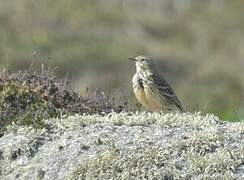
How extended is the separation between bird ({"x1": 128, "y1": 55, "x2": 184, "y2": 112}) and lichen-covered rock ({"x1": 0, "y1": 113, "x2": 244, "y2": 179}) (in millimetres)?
1742

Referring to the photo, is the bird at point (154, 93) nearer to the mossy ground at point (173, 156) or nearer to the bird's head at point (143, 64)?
the bird's head at point (143, 64)

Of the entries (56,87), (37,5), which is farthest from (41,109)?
(37,5)

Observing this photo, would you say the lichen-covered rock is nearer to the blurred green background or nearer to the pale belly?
the pale belly

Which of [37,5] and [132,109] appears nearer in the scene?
[132,109]

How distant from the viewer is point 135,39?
29.7 meters

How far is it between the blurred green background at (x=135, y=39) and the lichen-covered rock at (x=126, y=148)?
1168 centimetres

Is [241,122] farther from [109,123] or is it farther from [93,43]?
[93,43]

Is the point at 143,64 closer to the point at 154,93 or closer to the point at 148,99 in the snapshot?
the point at 154,93

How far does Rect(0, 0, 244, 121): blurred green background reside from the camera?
24797mm

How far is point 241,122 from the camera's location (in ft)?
29.5

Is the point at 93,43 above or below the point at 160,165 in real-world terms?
above

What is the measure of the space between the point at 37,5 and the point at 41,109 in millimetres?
21331

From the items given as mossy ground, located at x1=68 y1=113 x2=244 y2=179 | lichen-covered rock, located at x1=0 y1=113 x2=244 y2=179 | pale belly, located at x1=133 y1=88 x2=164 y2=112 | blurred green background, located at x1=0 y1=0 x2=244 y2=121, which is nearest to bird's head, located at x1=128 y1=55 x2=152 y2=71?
pale belly, located at x1=133 y1=88 x2=164 y2=112

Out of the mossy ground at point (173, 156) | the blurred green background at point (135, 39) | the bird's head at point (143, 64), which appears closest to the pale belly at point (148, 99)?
the bird's head at point (143, 64)
